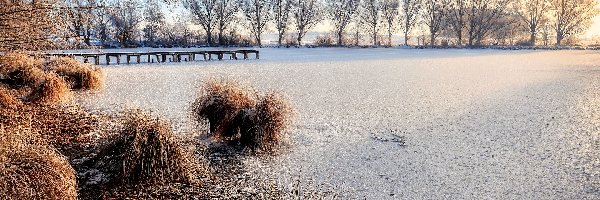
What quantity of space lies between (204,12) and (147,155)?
4878cm

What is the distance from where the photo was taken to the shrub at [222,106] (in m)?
6.84

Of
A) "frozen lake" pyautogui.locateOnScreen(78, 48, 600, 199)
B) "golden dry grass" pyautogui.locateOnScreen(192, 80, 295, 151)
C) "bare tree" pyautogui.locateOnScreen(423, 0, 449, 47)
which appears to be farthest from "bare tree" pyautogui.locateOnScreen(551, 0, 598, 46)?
"golden dry grass" pyautogui.locateOnScreen(192, 80, 295, 151)

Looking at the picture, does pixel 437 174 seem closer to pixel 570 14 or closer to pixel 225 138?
pixel 225 138

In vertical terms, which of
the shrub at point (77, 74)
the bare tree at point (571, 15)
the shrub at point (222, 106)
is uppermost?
the bare tree at point (571, 15)

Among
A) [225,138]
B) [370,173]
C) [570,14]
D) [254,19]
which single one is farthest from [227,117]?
[570,14]

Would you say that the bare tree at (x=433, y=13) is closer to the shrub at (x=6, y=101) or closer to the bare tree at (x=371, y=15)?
the bare tree at (x=371, y=15)

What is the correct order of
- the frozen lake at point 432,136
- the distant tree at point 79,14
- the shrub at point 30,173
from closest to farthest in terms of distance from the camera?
the shrub at point 30,173, the frozen lake at point 432,136, the distant tree at point 79,14

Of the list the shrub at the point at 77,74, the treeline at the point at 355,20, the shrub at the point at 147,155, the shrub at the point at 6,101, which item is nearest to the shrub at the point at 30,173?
the shrub at the point at 147,155

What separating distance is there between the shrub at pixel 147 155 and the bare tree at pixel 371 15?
53.1 meters

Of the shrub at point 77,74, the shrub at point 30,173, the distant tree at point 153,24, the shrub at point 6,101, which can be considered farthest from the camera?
the distant tree at point 153,24

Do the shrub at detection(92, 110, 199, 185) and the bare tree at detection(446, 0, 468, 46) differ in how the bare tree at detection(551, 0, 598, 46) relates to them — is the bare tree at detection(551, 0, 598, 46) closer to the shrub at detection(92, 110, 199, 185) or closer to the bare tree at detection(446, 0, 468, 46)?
the bare tree at detection(446, 0, 468, 46)

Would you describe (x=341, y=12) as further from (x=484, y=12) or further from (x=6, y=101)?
(x=6, y=101)

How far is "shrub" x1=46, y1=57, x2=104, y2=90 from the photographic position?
12.8 meters

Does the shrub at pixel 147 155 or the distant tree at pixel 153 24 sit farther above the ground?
the distant tree at pixel 153 24
